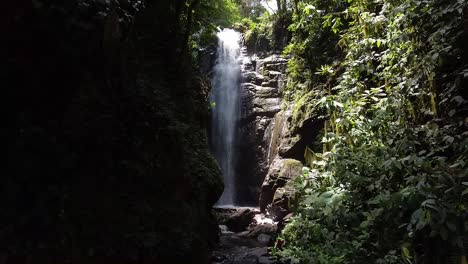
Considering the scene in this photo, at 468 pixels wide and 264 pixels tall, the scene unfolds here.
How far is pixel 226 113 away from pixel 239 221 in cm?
607

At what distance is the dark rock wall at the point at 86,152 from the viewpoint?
10.4 feet

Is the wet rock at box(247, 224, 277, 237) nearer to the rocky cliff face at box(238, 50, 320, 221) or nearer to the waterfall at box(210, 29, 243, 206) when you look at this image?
the rocky cliff face at box(238, 50, 320, 221)

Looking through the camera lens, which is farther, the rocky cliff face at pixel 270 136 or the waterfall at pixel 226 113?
the waterfall at pixel 226 113

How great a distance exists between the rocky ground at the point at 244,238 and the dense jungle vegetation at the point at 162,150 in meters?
0.71

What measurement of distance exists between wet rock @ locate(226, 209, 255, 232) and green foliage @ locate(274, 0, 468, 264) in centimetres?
297

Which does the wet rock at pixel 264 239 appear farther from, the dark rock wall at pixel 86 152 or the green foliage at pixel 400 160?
the dark rock wall at pixel 86 152

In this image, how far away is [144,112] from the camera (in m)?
4.26

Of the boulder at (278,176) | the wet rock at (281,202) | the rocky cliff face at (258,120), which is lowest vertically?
the wet rock at (281,202)

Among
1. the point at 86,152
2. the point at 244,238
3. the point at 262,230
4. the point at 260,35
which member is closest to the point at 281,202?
the point at 262,230

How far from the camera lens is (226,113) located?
569 inches

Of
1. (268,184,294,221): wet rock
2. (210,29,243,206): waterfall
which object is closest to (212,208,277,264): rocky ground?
(268,184,294,221): wet rock

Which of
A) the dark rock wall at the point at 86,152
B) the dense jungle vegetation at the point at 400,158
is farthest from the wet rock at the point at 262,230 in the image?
the dark rock wall at the point at 86,152

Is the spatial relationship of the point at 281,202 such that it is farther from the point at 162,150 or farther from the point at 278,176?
the point at 162,150

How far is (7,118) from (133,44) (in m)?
2.24
